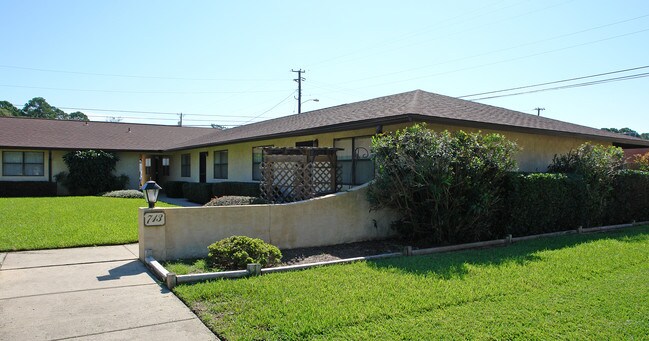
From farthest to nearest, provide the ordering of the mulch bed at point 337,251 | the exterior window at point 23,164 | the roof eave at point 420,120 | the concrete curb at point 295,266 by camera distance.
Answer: the exterior window at point 23,164, the roof eave at point 420,120, the mulch bed at point 337,251, the concrete curb at point 295,266

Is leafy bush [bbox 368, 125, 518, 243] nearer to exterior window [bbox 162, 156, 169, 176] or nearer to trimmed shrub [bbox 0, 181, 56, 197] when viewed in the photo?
trimmed shrub [bbox 0, 181, 56, 197]

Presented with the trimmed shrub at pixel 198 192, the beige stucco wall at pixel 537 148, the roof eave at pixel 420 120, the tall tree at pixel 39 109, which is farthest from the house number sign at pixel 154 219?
the tall tree at pixel 39 109

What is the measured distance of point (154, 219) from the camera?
7.50 meters

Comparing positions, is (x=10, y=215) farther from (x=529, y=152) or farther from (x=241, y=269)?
(x=529, y=152)

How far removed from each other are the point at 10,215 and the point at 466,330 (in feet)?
45.2

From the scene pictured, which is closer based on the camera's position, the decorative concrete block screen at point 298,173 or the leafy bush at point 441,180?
the leafy bush at point 441,180

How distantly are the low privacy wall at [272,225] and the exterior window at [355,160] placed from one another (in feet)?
6.86

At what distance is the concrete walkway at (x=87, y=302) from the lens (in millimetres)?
4445

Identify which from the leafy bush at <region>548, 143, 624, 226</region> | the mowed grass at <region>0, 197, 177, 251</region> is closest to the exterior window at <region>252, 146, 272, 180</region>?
the mowed grass at <region>0, 197, 177, 251</region>

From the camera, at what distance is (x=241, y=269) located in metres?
6.83

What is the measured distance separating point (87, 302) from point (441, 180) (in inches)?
241

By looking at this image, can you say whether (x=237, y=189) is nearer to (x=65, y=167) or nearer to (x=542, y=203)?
(x=542, y=203)

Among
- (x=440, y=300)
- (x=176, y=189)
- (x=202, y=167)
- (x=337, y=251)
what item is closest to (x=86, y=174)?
(x=176, y=189)

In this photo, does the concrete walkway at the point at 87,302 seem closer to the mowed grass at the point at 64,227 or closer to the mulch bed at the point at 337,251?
the mowed grass at the point at 64,227
